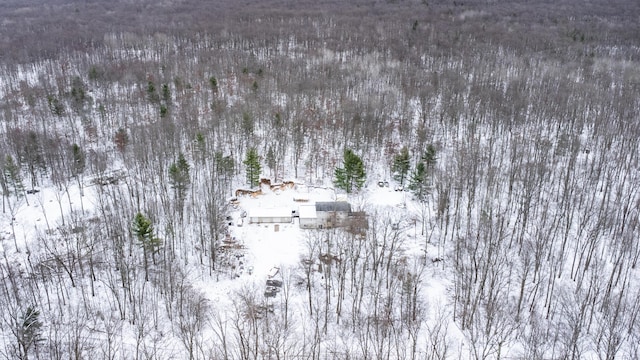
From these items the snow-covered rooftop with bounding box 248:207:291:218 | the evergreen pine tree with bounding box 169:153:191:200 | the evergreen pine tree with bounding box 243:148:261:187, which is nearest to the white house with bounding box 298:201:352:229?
the snow-covered rooftop with bounding box 248:207:291:218

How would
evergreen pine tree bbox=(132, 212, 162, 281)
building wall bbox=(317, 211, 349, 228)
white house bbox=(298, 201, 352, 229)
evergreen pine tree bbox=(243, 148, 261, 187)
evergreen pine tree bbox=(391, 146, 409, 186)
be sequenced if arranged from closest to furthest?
evergreen pine tree bbox=(132, 212, 162, 281) < building wall bbox=(317, 211, 349, 228) < white house bbox=(298, 201, 352, 229) < evergreen pine tree bbox=(243, 148, 261, 187) < evergreen pine tree bbox=(391, 146, 409, 186)

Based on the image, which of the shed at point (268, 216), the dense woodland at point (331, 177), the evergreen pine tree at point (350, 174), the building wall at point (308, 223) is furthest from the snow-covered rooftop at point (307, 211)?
the evergreen pine tree at point (350, 174)

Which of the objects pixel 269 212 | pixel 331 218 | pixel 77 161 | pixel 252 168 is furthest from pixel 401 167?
pixel 77 161

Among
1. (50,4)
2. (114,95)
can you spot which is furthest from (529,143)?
(50,4)

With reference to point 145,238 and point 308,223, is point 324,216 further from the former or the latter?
point 145,238

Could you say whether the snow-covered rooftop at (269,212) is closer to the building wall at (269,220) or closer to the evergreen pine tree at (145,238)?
the building wall at (269,220)

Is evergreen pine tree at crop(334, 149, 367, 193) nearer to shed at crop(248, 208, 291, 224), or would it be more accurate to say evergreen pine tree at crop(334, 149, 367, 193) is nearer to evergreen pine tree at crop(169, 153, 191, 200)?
shed at crop(248, 208, 291, 224)
